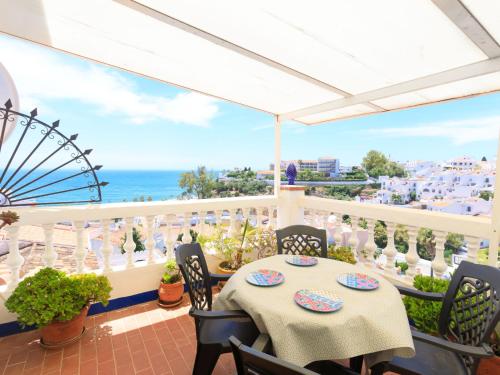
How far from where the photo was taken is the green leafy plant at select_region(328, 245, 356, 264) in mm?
2876

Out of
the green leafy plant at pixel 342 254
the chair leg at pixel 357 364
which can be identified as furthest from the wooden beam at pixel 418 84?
the chair leg at pixel 357 364

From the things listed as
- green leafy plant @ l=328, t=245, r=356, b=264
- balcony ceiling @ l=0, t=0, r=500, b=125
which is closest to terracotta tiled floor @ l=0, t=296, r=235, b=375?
green leafy plant @ l=328, t=245, r=356, b=264

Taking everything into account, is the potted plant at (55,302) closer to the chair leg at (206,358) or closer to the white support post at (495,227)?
the chair leg at (206,358)

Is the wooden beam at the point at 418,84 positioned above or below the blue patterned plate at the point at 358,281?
above

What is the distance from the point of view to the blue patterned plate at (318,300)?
131cm

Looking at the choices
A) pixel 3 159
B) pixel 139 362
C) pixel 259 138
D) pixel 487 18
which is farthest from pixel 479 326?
pixel 259 138

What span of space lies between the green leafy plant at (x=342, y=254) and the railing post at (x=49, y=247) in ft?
9.56

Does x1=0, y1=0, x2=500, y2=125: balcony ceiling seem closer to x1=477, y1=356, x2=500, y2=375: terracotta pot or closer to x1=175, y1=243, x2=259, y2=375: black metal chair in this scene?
x1=175, y1=243, x2=259, y2=375: black metal chair

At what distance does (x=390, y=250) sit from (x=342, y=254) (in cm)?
49

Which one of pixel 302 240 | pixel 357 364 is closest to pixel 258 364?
pixel 357 364

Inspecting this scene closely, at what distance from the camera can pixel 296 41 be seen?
212cm

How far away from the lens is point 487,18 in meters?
1.54

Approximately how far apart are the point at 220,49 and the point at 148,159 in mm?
31636

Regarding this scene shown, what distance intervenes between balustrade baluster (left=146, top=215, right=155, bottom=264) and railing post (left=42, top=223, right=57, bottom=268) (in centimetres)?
89
